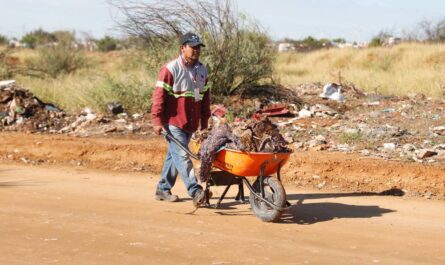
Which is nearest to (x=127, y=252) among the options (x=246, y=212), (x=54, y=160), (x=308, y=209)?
(x=246, y=212)

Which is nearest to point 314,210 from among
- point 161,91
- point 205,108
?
point 205,108

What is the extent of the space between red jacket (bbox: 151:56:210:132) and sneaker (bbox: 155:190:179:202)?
889 mm

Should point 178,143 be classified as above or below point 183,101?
below

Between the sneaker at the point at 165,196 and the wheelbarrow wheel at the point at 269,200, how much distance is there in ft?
3.99

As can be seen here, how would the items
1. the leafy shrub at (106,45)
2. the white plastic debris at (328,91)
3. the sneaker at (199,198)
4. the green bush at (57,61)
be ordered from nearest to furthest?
the sneaker at (199,198)
the white plastic debris at (328,91)
the green bush at (57,61)
the leafy shrub at (106,45)

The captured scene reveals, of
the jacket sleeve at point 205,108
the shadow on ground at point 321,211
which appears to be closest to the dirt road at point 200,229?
the shadow on ground at point 321,211

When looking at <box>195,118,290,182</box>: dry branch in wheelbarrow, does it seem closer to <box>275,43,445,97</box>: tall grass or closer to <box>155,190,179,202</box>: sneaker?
<box>155,190,179,202</box>: sneaker

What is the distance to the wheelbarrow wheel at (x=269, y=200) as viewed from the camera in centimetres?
755

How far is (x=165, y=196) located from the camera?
8.78 m

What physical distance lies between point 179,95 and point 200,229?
1.68 metres

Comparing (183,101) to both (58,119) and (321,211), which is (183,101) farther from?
(58,119)

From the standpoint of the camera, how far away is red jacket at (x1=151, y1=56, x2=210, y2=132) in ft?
26.8

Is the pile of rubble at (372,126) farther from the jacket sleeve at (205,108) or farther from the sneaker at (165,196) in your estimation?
the sneaker at (165,196)

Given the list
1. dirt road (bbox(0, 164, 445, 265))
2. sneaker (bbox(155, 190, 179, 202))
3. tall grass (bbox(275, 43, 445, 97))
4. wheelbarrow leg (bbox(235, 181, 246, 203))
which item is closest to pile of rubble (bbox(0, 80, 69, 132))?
dirt road (bbox(0, 164, 445, 265))
